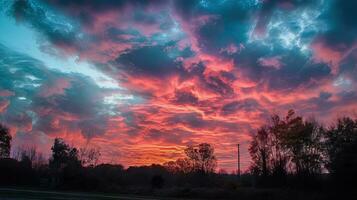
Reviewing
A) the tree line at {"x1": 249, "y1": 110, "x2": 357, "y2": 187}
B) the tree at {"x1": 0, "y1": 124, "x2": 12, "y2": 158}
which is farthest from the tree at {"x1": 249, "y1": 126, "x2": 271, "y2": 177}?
the tree at {"x1": 0, "y1": 124, "x2": 12, "y2": 158}

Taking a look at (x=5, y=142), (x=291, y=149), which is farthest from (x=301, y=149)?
(x=5, y=142)

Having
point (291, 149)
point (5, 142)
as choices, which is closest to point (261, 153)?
point (291, 149)

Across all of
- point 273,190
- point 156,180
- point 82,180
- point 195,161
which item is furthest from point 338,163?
point 195,161

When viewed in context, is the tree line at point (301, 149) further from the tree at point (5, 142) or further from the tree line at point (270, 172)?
the tree at point (5, 142)

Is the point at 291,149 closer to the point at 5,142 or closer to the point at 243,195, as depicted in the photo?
the point at 243,195

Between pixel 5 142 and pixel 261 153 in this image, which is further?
pixel 5 142

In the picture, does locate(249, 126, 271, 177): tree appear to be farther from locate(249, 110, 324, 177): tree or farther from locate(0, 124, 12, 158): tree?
locate(0, 124, 12, 158): tree

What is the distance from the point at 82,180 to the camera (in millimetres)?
66000

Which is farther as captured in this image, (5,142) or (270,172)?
(5,142)

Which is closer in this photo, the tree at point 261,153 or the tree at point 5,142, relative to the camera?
the tree at point 261,153

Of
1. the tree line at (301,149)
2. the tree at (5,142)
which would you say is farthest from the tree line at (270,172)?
the tree at (5,142)

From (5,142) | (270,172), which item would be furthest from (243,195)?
(5,142)

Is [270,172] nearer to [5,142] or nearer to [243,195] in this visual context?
[243,195]

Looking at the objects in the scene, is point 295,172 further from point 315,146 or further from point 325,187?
point 325,187
